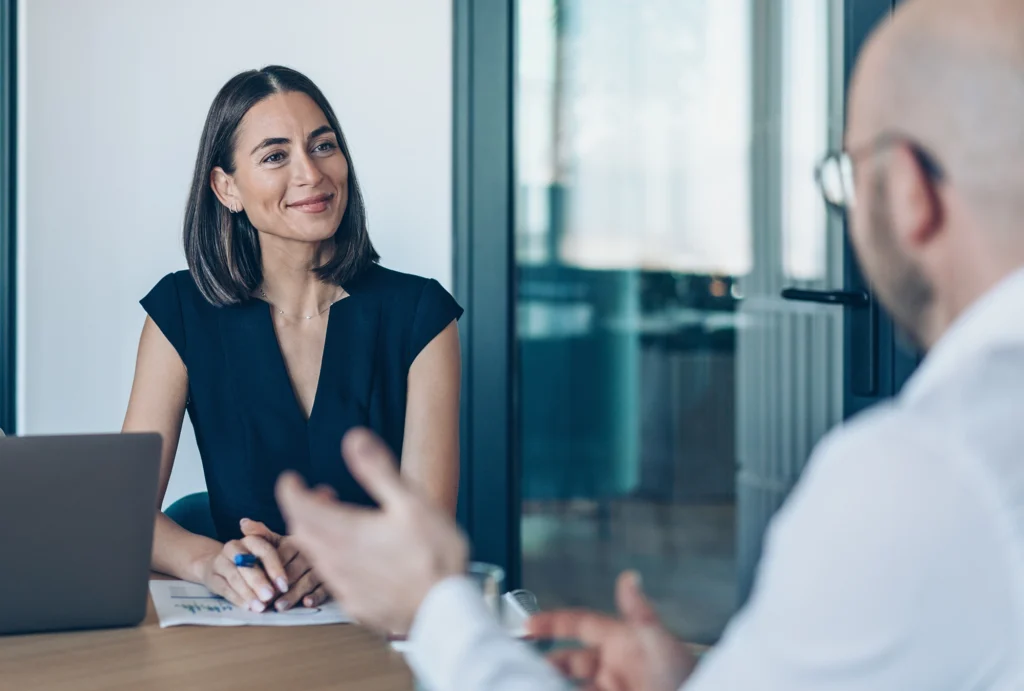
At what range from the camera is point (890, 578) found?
1.94 ft

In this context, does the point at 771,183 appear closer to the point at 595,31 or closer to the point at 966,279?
the point at 595,31

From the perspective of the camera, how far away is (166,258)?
3109 mm

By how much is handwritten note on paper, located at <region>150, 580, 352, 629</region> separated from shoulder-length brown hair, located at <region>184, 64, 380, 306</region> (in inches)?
33.3

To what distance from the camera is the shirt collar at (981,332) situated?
64cm

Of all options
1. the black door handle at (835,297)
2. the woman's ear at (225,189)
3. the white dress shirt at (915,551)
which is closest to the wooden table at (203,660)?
the white dress shirt at (915,551)

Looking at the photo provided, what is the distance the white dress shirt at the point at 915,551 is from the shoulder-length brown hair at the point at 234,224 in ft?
5.71

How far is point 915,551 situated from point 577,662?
456mm

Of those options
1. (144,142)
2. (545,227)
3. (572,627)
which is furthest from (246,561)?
(144,142)

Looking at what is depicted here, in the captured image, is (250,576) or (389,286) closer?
(250,576)

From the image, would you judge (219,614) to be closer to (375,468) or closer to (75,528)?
(75,528)

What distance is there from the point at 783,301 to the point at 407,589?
1909 millimetres

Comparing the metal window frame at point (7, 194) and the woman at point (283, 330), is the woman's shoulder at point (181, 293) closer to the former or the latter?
the woman at point (283, 330)

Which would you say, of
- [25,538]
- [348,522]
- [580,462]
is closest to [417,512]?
[348,522]

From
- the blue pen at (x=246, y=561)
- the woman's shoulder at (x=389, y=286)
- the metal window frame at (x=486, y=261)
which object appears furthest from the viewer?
the metal window frame at (x=486, y=261)
